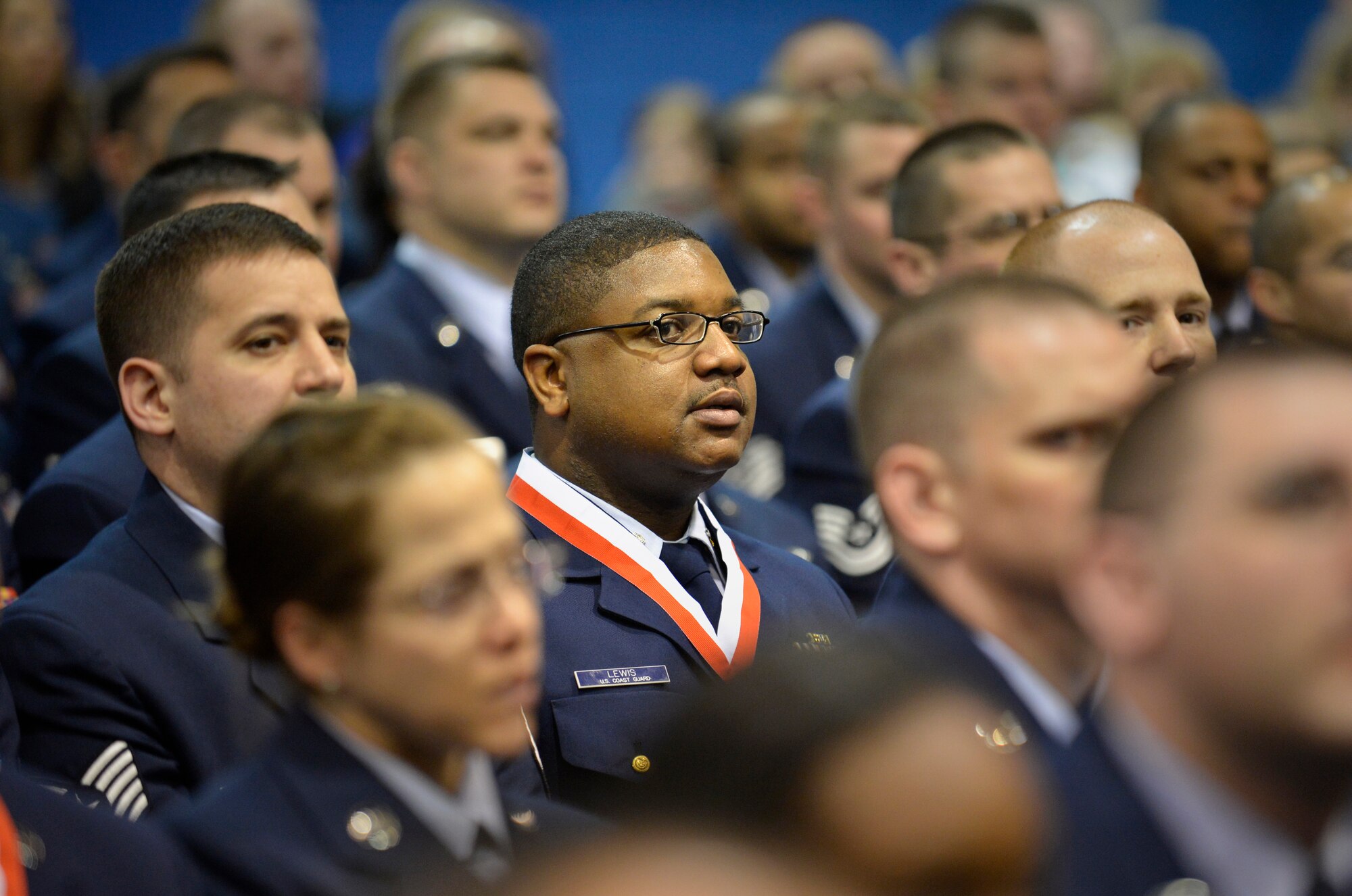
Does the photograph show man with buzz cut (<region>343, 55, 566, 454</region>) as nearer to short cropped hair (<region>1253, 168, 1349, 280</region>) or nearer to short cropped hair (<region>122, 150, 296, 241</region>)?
short cropped hair (<region>122, 150, 296, 241</region>)

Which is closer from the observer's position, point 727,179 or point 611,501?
point 611,501

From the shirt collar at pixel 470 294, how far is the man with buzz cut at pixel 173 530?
4.44ft

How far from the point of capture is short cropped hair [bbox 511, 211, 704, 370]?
253cm

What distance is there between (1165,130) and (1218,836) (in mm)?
3055

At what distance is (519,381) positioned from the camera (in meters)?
3.86

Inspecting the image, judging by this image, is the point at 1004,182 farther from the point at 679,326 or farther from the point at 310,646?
the point at 310,646

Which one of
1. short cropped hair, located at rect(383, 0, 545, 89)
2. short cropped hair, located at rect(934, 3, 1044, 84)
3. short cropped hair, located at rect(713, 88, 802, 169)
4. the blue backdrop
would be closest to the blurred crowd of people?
short cropped hair, located at rect(383, 0, 545, 89)

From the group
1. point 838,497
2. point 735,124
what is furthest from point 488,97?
point 735,124

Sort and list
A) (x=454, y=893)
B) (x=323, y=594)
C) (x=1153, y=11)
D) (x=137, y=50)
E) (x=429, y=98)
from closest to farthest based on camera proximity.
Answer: (x=454, y=893) < (x=323, y=594) < (x=429, y=98) < (x=137, y=50) < (x=1153, y=11)

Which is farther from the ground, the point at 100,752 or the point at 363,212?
the point at 100,752

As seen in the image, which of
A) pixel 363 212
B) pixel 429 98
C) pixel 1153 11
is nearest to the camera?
pixel 429 98

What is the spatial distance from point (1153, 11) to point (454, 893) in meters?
8.45

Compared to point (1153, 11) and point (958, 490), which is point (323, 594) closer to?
point (958, 490)

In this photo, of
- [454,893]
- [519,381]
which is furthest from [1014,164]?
[454,893]
